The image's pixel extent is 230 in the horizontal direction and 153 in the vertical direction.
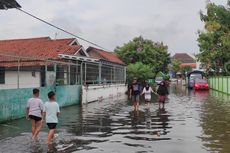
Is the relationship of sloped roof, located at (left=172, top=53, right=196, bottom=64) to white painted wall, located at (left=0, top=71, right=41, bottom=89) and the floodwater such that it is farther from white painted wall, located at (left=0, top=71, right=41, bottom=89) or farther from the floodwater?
the floodwater

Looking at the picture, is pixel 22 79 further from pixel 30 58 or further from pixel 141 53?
pixel 141 53

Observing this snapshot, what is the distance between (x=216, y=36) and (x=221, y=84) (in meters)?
6.82

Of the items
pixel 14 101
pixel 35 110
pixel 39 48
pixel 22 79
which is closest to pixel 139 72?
pixel 39 48

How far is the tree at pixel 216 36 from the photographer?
156ft

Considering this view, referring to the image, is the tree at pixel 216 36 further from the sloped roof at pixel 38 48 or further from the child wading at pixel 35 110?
the child wading at pixel 35 110

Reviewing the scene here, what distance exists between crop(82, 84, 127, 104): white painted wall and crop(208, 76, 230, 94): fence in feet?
35.3

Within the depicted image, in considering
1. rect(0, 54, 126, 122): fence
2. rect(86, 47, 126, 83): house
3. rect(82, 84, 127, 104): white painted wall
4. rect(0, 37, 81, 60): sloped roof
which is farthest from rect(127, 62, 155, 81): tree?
rect(0, 54, 126, 122): fence

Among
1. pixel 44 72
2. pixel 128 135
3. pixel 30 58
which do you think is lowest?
pixel 128 135

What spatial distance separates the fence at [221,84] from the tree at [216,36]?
9.38 ft

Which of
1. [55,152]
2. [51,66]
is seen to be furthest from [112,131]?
[51,66]

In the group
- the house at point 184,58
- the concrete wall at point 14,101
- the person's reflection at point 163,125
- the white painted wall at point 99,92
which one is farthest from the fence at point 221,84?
the house at point 184,58

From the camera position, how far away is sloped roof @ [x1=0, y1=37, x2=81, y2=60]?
101ft

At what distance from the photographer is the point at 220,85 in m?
46.2

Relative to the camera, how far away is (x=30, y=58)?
1759 cm
